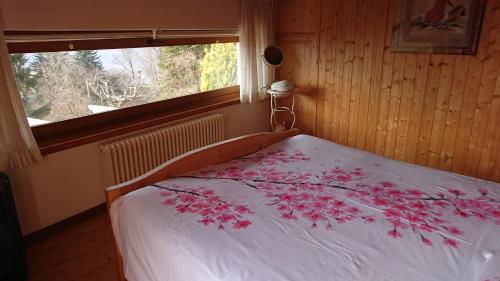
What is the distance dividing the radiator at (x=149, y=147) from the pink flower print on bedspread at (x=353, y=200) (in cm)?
93

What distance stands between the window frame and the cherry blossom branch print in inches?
39.7

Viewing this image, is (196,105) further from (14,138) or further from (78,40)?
(14,138)

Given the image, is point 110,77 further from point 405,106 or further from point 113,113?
point 405,106

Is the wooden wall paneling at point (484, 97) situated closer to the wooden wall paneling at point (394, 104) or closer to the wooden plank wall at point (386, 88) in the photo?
the wooden plank wall at point (386, 88)

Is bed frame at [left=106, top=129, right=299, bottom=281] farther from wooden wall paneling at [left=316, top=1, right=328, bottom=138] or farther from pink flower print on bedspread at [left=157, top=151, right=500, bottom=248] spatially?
wooden wall paneling at [left=316, top=1, right=328, bottom=138]

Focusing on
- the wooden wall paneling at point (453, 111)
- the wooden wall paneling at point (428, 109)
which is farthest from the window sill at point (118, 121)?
the wooden wall paneling at point (453, 111)

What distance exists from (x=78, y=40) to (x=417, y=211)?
2357 mm

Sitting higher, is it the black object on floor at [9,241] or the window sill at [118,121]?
the window sill at [118,121]

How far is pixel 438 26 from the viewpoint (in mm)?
2736

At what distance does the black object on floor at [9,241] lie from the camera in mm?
1822

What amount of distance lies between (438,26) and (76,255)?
315 centimetres

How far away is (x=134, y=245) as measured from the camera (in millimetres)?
1503

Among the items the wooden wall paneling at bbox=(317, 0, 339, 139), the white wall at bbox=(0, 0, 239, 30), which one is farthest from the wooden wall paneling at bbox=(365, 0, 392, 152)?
the white wall at bbox=(0, 0, 239, 30)

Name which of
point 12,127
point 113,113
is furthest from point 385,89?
point 12,127
